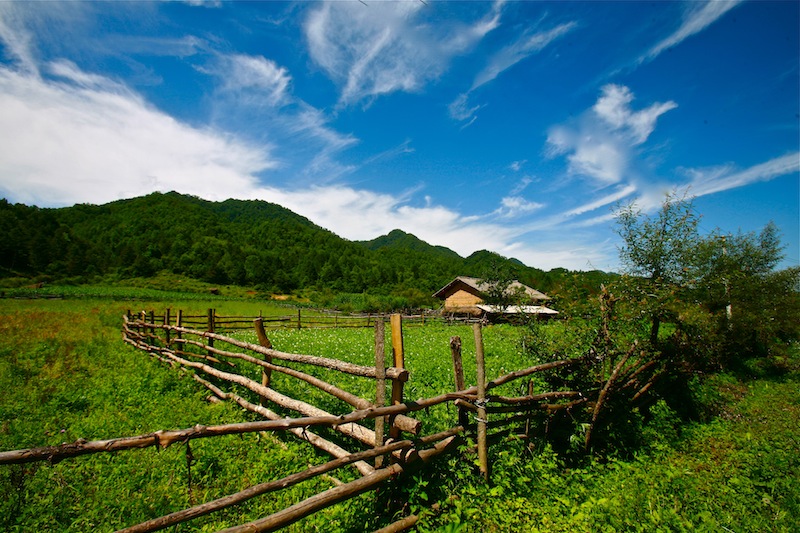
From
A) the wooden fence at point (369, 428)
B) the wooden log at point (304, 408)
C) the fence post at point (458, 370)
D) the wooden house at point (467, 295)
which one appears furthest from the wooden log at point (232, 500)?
the wooden house at point (467, 295)

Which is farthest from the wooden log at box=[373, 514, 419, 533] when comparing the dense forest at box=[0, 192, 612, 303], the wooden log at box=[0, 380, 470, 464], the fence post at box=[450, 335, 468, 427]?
the dense forest at box=[0, 192, 612, 303]

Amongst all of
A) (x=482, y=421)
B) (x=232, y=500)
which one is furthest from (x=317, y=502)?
(x=482, y=421)

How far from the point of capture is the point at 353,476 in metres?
4.83

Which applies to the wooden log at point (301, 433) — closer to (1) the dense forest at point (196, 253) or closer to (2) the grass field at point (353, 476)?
(2) the grass field at point (353, 476)

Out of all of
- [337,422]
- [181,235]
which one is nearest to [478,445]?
[337,422]

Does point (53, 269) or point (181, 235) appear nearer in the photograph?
point (53, 269)

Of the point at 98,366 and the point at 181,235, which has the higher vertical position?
the point at 181,235

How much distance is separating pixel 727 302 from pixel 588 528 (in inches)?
739

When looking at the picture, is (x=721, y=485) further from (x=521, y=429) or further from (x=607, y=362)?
(x=521, y=429)

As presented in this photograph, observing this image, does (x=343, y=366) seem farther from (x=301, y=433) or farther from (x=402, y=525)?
(x=402, y=525)

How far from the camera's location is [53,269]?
76.7 m

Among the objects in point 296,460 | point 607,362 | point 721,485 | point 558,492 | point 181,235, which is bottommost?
point 721,485

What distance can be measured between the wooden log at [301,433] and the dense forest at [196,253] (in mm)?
64251

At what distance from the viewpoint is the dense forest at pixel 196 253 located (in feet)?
260
